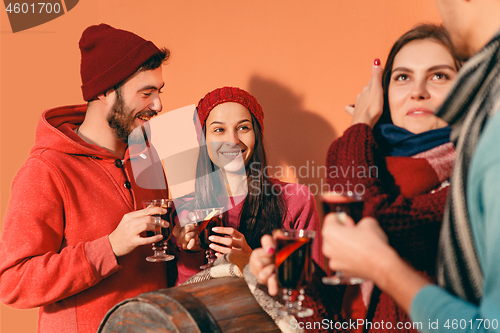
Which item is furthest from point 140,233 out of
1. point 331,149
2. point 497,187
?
point 497,187

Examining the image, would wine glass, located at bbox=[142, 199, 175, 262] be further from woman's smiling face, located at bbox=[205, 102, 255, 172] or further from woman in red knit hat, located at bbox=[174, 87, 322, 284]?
woman's smiling face, located at bbox=[205, 102, 255, 172]

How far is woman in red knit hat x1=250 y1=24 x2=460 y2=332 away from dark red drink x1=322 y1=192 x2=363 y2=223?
124 mm

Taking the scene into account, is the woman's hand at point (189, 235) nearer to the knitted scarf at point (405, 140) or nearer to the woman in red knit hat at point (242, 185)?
the woman in red knit hat at point (242, 185)

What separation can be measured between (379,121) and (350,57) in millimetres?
1398

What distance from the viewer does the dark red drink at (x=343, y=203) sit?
1.26 m

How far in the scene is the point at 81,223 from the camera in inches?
87.4

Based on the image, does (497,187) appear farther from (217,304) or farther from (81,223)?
(81,223)

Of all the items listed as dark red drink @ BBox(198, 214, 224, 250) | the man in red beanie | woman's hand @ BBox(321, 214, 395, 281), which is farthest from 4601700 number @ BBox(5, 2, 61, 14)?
woman's hand @ BBox(321, 214, 395, 281)

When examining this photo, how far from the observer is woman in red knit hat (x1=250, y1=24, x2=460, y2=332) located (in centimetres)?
141

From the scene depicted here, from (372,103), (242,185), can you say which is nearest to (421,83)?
(372,103)

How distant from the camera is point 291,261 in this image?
1.35m

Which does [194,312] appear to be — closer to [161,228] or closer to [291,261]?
[291,261]

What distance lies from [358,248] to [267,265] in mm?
477

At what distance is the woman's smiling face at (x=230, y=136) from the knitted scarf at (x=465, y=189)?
162cm
